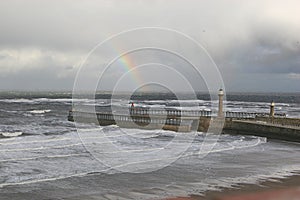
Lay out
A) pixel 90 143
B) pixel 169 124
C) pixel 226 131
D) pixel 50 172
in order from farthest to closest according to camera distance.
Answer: pixel 169 124, pixel 226 131, pixel 90 143, pixel 50 172

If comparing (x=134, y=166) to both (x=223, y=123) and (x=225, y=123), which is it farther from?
(x=225, y=123)

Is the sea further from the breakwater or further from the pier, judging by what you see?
the pier

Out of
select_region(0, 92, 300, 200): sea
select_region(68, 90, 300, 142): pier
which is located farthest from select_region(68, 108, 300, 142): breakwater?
select_region(0, 92, 300, 200): sea

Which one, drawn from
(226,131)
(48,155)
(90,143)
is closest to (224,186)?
(48,155)

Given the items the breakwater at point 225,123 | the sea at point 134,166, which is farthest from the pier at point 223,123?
the sea at point 134,166

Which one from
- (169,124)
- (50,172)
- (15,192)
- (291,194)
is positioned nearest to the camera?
(291,194)

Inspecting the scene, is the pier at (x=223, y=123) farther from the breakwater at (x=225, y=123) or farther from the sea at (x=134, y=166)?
the sea at (x=134, y=166)

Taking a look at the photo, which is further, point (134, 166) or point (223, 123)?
point (223, 123)

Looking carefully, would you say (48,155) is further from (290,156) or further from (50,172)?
(290,156)

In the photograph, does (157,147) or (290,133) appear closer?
(157,147)

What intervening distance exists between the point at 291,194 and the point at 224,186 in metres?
2.94

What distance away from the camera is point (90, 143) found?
29688 mm

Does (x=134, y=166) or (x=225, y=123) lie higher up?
(x=225, y=123)

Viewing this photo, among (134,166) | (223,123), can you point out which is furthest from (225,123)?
(134,166)
